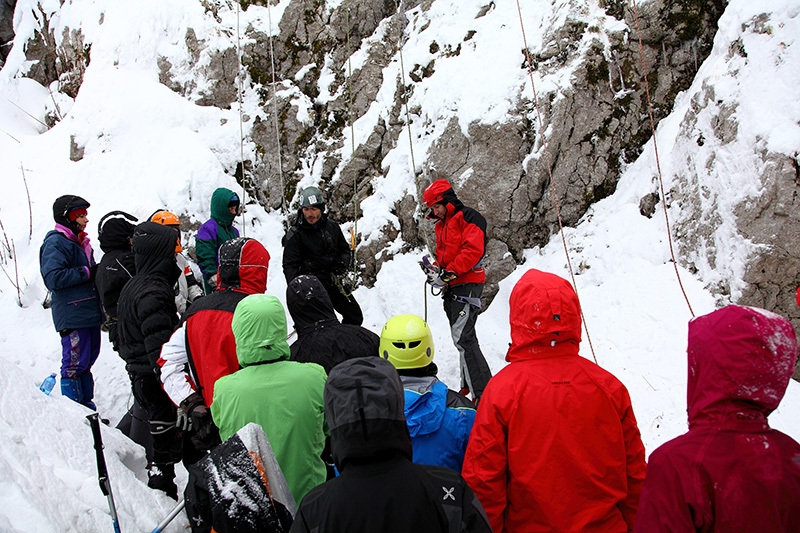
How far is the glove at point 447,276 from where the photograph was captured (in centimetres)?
488

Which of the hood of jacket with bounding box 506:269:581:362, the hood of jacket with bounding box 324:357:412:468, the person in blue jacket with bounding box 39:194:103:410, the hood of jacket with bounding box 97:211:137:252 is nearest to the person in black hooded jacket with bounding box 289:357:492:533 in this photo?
the hood of jacket with bounding box 324:357:412:468

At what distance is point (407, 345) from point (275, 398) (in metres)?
0.71

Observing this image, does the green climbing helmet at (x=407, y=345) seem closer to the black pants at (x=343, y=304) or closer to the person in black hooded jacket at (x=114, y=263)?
the person in black hooded jacket at (x=114, y=263)

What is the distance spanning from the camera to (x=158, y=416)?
3.49m

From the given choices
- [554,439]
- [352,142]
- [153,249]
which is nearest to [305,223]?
[153,249]

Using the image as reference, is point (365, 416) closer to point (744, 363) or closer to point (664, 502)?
point (664, 502)

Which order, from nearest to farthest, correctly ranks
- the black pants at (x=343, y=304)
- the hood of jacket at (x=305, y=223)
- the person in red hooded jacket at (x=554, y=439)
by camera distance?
1. the person in red hooded jacket at (x=554, y=439)
2. the hood of jacket at (x=305, y=223)
3. the black pants at (x=343, y=304)

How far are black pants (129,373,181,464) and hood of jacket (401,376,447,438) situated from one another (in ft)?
6.93

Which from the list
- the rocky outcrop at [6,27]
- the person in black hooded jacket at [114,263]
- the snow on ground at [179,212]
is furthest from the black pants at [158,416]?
the rocky outcrop at [6,27]

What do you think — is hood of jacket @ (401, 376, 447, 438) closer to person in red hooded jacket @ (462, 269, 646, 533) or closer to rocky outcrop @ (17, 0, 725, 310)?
person in red hooded jacket @ (462, 269, 646, 533)

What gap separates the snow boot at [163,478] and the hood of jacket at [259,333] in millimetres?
1519

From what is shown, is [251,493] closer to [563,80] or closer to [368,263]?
[368,263]

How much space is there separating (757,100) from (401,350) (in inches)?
199

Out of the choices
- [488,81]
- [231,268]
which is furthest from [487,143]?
[231,268]
